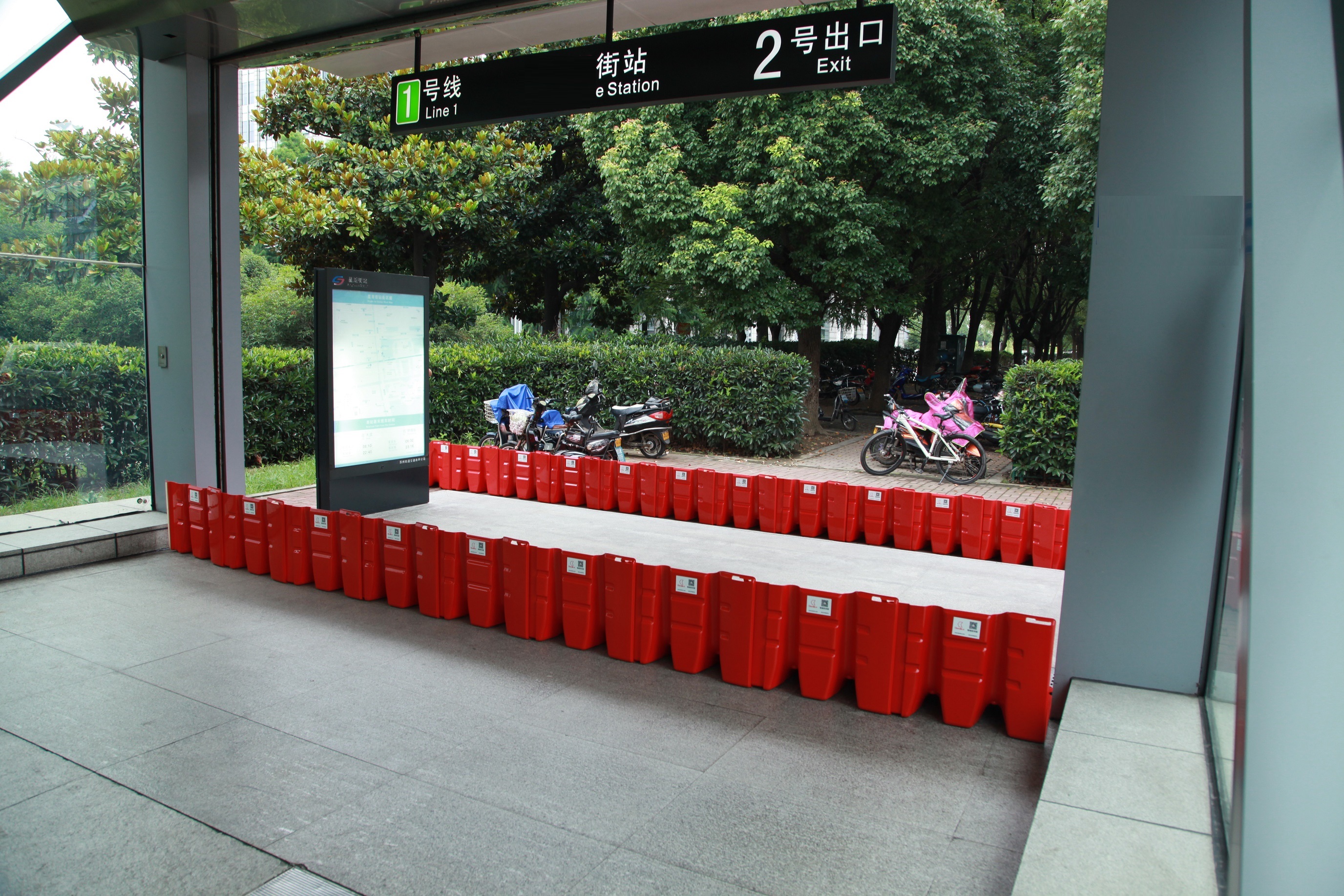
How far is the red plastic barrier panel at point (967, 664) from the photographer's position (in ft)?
15.5

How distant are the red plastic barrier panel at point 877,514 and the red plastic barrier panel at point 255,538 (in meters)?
5.73

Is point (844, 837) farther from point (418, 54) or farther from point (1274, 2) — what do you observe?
point (418, 54)

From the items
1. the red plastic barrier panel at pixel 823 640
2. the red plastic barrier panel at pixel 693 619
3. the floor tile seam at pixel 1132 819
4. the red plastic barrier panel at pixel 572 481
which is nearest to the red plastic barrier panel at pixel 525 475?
the red plastic barrier panel at pixel 572 481

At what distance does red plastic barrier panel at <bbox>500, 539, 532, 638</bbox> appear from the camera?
5.92 metres

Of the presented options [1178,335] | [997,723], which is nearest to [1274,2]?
[1178,335]

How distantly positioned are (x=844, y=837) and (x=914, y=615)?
1.61m

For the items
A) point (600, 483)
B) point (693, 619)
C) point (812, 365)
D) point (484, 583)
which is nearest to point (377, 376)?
point (600, 483)

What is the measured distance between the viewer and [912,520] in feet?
28.3

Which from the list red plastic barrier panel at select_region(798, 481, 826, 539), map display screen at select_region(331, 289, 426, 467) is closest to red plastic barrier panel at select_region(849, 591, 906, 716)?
red plastic barrier panel at select_region(798, 481, 826, 539)

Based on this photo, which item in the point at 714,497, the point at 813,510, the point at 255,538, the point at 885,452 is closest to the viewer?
the point at 255,538

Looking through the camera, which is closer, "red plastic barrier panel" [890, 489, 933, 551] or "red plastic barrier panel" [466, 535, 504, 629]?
"red plastic barrier panel" [466, 535, 504, 629]

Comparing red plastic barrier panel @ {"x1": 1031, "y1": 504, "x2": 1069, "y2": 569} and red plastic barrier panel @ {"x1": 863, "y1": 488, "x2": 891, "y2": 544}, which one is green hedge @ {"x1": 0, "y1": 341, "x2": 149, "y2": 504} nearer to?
red plastic barrier panel @ {"x1": 863, "y1": 488, "x2": 891, "y2": 544}

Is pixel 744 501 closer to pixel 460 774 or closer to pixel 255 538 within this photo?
pixel 255 538

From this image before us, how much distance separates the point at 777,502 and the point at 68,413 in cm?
717
